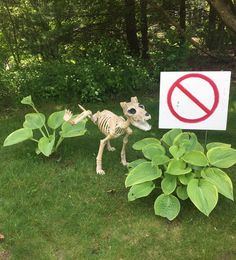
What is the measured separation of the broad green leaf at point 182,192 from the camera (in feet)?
13.7

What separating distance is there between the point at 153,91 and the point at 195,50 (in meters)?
2.71

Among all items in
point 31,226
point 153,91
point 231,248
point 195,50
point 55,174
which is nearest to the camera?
point 231,248

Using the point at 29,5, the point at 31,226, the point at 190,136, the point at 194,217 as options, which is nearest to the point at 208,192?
the point at 194,217

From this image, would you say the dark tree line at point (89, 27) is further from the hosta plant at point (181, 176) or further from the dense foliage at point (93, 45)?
the hosta plant at point (181, 176)

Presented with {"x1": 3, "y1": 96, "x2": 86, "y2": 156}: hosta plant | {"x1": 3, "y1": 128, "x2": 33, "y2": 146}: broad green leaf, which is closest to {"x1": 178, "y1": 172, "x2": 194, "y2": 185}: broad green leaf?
{"x1": 3, "y1": 96, "x2": 86, "y2": 156}: hosta plant

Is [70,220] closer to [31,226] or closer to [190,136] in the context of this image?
[31,226]

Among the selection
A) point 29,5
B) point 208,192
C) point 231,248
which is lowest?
point 231,248

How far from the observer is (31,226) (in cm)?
410

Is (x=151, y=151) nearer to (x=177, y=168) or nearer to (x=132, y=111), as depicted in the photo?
(x=177, y=168)

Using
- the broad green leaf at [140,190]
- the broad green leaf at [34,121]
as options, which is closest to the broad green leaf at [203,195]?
the broad green leaf at [140,190]

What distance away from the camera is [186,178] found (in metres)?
4.18

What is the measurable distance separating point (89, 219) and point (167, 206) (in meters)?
0.73

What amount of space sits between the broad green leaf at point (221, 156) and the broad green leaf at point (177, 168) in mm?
248

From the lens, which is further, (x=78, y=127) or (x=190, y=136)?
(x=78, y=127)
